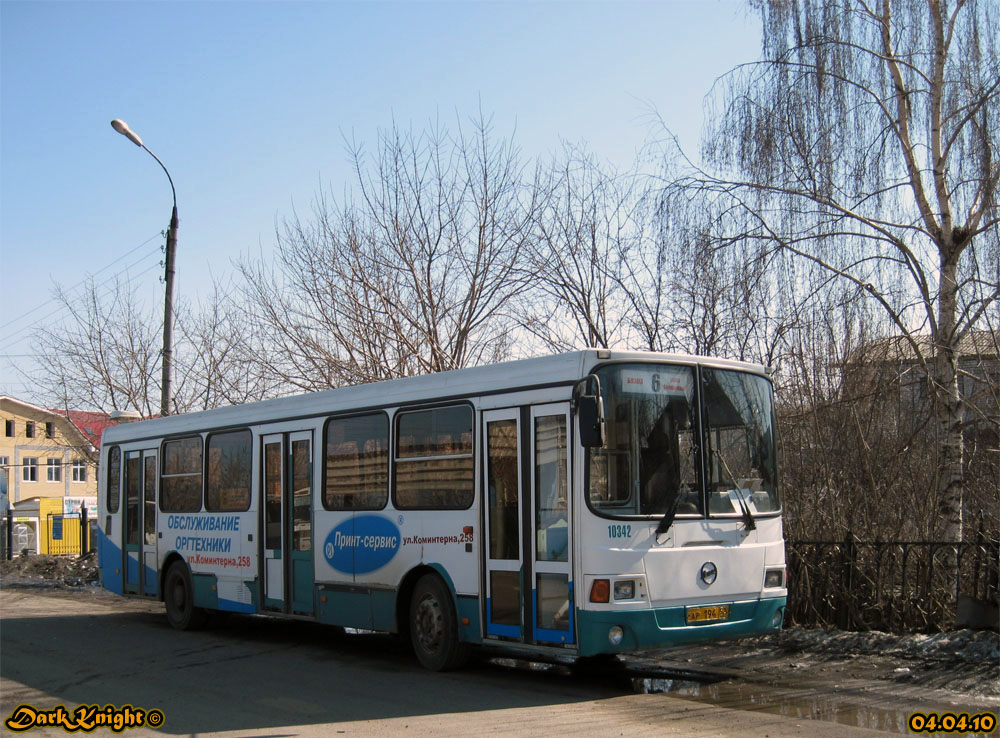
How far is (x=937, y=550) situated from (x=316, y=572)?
703 centimetres

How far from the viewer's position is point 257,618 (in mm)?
15789

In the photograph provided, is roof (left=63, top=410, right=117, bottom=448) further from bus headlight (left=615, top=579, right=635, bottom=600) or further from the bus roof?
bus headlight (left=615, top=579, right=635, bottom=600)

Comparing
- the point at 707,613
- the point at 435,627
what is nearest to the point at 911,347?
the point at 707,613

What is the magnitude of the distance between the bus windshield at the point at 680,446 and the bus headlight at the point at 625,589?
0.58 m

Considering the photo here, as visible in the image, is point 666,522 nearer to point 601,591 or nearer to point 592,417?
point 601,591

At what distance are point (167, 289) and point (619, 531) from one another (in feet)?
49.7

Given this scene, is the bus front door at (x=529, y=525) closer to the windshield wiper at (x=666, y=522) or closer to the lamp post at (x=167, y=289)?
the windshield wiper at (x=666, y=522)

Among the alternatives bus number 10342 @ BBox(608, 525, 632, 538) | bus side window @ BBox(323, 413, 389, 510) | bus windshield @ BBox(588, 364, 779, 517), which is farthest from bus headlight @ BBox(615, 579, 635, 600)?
bus side window @ BBox(323, 413, 389, 510)

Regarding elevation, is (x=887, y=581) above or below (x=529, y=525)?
below

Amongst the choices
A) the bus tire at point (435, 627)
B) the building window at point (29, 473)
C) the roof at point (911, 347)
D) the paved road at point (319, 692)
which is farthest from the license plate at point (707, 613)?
the building window at point (29, 473)

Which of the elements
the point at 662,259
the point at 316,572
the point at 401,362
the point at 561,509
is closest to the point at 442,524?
the point at 561,509

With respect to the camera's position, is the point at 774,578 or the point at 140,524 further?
the point at 140,524

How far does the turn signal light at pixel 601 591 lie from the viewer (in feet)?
26.6

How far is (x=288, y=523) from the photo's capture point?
477 inches
